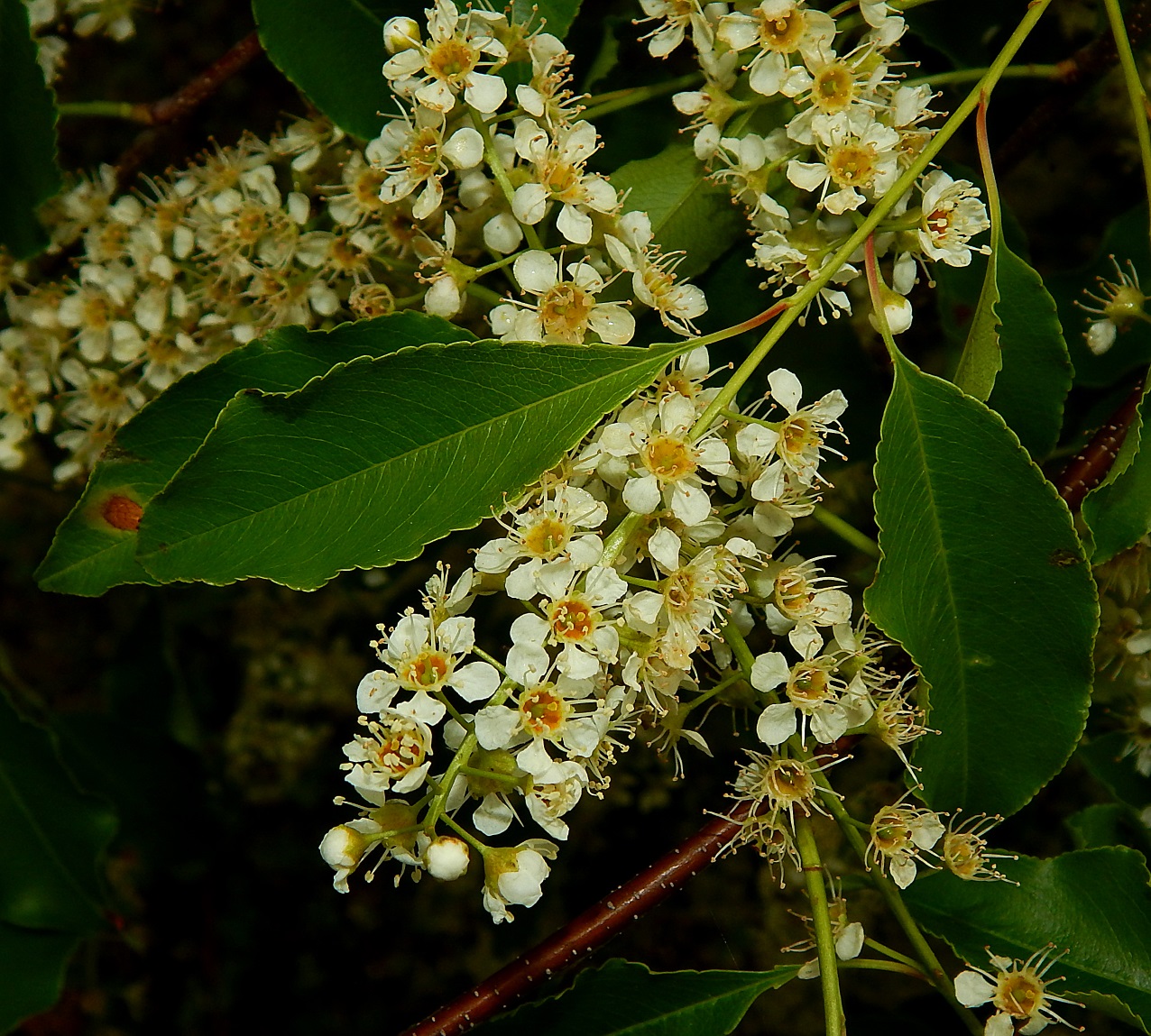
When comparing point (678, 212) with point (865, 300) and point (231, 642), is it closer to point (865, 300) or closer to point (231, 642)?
point (865, 300)

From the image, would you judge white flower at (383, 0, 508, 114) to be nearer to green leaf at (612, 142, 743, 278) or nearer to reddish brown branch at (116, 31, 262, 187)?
green leaf at (612, 142, 743, 278)

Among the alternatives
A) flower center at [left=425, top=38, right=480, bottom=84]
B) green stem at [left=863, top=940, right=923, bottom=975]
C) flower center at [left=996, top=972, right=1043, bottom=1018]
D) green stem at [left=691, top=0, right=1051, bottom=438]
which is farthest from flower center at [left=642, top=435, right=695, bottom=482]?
flower center at [left=996, top=972, right=1043, bottom=1018]

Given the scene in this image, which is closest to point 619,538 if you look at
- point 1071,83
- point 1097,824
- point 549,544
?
point 549,544

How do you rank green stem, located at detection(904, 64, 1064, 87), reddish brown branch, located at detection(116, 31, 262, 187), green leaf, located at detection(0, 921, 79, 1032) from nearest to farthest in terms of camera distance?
1. green stem, located at detection(904, 64, 1064, 87)
2. green leaf, located at detection(0, 921, 79, 1032)
3. reddish brown branch, located at detection(116, 31, 262, 187)

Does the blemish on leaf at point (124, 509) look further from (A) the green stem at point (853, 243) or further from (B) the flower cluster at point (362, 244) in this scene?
(A) the green stem at point (853, 243)

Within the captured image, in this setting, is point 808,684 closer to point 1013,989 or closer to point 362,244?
point 1013,989
